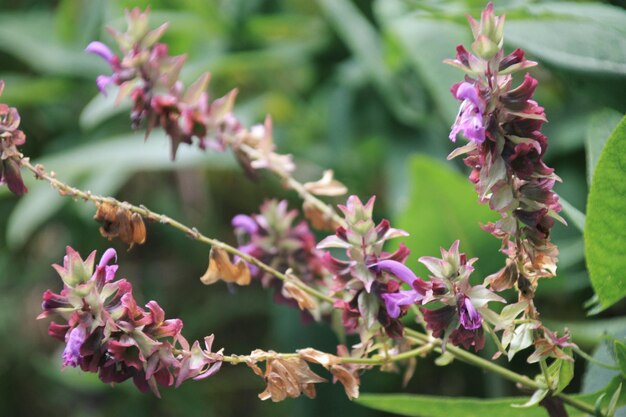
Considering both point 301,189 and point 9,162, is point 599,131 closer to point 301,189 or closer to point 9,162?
point 301,189

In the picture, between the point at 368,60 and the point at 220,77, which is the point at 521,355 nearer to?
the point at 368,60

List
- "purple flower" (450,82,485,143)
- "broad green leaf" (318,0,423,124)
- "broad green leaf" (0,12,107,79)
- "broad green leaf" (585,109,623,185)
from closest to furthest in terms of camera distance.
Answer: "purple flower" (450,82,485,143) < "broad green leaf" (585,109,623,185) < "broad green leaf" (318,0,423,124) < "broad green leaf" (0,12,107,79)

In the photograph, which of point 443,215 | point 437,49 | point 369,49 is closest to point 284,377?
point 443,215

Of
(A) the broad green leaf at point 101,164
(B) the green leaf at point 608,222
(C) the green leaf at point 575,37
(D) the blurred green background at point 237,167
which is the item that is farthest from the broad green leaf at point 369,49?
(B) the green leaf at point 608,222

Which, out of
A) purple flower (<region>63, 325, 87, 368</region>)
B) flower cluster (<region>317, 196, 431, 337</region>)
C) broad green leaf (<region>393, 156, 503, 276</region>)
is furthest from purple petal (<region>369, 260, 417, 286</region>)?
broad green leaf (<region>393, 156, 503, 276</region>)

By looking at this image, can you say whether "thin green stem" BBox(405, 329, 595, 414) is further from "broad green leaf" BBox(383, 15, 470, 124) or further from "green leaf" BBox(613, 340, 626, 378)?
"broad green leaf" BBox(383, 15, 470, 124)

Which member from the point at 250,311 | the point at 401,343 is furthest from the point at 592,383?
the point at 250,311
